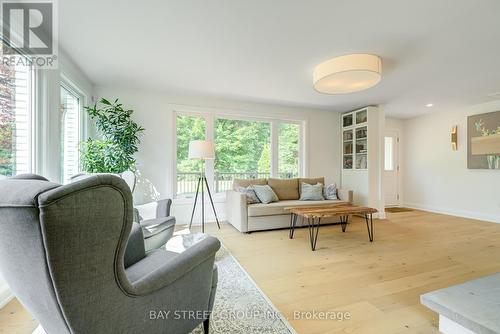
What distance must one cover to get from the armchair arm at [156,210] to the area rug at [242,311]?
0.96 m

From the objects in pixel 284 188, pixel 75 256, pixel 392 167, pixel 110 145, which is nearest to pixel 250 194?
pixel 284 188

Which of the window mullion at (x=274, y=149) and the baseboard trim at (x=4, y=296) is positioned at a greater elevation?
the window mullion at (x=274, y=149)

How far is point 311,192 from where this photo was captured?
4.32m

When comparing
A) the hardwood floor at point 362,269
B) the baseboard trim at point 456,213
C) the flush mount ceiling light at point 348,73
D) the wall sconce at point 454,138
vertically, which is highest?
the flush mount ceiling light at point 348,73

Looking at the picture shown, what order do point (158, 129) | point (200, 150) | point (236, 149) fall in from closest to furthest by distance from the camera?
point (200, 150) < point (158, 129) < point (236, 149)

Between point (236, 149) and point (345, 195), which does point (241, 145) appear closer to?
point (236, 149)

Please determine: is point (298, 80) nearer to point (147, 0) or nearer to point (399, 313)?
point (147, 0)

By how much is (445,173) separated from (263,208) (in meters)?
4.48

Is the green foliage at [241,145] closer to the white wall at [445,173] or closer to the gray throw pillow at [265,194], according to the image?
the gray throw pillow at [265,194]

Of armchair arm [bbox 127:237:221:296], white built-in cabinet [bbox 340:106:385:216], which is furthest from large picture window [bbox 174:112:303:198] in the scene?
armchair arm [bbox 127:237:221:296]

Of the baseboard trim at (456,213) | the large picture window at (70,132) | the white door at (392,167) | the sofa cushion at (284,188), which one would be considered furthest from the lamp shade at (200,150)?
the baseboard trim at (456,213)

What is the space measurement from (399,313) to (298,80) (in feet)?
9.77

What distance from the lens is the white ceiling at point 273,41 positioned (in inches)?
74.4

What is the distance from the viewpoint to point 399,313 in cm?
165
